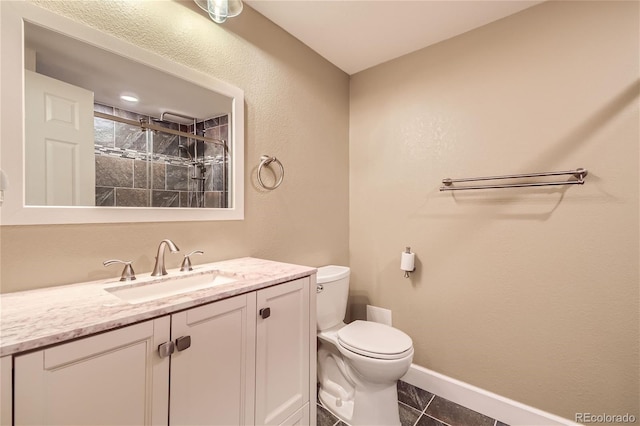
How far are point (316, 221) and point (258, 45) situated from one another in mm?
1214

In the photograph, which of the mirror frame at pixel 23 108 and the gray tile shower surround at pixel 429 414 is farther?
the gray tile shower surround at pixel 429 414

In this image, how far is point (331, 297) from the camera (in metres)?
1.82

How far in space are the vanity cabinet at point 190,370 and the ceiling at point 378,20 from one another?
5.18 ft

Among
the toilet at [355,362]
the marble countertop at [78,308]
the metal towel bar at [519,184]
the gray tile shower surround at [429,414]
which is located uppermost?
the metal towel bar at [519,184]

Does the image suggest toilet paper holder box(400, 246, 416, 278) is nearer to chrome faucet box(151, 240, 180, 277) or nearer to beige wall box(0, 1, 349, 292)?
beige wall box(0, 1, 349, 292)

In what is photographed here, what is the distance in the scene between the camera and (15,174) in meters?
0.93

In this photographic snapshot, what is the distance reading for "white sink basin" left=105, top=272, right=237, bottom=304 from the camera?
106cm

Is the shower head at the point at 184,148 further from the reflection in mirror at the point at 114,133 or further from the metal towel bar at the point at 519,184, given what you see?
the metal towel bar at the point at 519,184

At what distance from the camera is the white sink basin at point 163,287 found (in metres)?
1.06

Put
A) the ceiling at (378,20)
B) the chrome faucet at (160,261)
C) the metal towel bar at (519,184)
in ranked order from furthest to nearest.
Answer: the ceiling at (378,20) < the metal towel bar at (519,184) < the chrome faucet at (160,261)

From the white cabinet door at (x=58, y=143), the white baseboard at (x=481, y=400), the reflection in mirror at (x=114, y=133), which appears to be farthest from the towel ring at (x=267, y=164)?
the white baseboard at (x=481, y=400)

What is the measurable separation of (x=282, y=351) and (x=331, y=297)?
2.27 ft

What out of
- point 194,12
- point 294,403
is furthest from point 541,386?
point 194,12

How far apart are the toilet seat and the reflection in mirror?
106 centimetres
